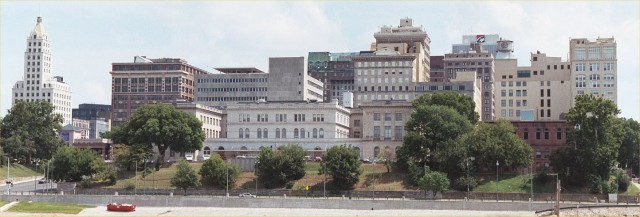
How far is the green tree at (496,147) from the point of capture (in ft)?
468

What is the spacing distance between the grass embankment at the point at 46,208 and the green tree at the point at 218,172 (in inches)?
877

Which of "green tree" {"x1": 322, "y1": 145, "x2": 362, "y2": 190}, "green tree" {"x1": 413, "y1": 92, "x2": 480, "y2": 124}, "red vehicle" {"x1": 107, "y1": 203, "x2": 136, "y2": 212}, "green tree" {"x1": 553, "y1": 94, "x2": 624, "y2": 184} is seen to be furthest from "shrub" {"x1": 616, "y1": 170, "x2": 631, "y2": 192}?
"red vehicle" {"x1": 107, "y1": 203, "x2": 136, "y2": 212}

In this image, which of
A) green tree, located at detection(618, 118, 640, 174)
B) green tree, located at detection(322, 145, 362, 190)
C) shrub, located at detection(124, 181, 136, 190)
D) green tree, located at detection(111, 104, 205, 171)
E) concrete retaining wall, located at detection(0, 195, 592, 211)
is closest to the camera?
concrete retaining wall, located at detection(0, 195, 592, 211)

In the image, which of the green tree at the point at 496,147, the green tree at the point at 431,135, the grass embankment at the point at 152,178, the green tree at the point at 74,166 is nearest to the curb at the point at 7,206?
the green tree at the point at 74,166

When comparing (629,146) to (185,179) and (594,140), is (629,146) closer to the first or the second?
(594,140)

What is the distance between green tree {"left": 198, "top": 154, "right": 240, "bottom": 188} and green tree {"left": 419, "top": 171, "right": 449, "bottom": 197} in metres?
30.2

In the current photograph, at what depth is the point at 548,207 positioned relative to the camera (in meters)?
119

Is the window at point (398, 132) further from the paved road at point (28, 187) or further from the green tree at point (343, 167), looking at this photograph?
the paved road at point (28, 187)

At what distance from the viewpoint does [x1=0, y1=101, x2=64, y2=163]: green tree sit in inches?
7092

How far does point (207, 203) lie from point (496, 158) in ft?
143

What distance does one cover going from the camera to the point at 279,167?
146500 mm

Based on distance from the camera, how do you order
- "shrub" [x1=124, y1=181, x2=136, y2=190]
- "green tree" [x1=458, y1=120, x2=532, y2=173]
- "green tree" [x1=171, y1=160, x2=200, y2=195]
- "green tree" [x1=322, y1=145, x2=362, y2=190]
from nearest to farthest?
"green tree" [x1=322, y1=145, x2=362, y2=190] < "green tree" [x1=458, y1=120, x2=532, y2=173] < "green tree" [x1=171, y1=160, x2=200, y2=195] < "shrub" [x1=124, y1=181, x2=136, y2=190]

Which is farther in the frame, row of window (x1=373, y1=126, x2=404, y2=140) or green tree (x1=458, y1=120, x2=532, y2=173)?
row of window (x1=373, y1=126, x2=404, y2=140)

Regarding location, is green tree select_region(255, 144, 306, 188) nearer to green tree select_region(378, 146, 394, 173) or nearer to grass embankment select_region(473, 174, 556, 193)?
green tree select_region(378, 146, 394, 173)
